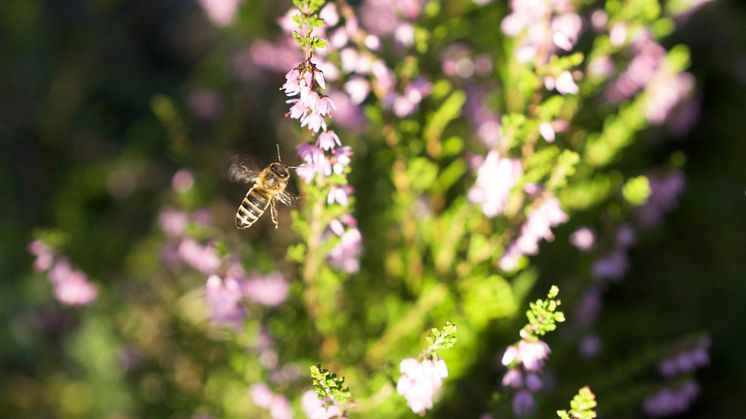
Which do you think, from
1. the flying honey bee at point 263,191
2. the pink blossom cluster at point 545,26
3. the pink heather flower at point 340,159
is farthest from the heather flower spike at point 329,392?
the pink blossom cluster at point 545,26

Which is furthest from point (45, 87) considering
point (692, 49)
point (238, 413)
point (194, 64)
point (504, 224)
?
point (692, 49)

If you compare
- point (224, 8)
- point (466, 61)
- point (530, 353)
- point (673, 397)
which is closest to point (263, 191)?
point (530, 353)

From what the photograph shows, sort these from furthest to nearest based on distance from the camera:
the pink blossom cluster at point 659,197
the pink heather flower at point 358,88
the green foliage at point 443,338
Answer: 1. the pink blossom cluster at point 659,197
2. the pink heather flower at point 358,88
3. the green foliage at point 443,338

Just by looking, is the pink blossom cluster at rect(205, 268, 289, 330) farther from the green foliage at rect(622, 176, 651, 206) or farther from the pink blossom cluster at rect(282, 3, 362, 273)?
the green foliage at rect(622, 176, 651, 206)

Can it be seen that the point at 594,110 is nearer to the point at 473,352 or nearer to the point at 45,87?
the point at 473,352

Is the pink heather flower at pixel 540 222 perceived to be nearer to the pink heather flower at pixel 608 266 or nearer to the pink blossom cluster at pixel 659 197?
the pink heather flower at pixel 608 266

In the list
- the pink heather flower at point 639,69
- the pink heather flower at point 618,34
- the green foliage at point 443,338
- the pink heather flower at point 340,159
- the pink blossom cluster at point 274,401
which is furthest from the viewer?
the pink heather flower at point 639,69
